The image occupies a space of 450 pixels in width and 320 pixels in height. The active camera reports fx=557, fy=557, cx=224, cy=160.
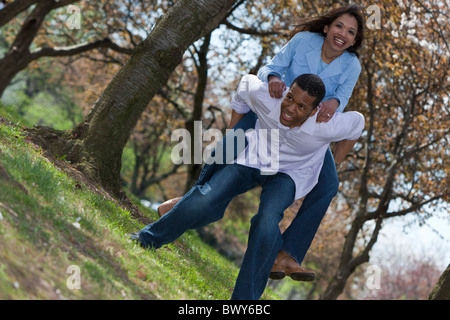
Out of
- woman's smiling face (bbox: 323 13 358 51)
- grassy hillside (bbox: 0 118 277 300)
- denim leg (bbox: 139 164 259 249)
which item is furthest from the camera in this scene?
woman's smiling face (bbox: 323 13 358 51)

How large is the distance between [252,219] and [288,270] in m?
0.88

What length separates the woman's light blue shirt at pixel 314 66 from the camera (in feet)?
17.5

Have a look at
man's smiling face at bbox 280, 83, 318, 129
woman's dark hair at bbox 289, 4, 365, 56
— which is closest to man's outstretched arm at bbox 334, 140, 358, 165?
man's smiling face at bbox 280, 83, 318, 129

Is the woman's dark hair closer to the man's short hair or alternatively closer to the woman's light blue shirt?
the woman's light blue shirt

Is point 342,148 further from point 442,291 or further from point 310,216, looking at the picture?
point 442,291

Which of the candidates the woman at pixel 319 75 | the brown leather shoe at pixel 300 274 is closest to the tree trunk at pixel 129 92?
the woman at pixel 319 75

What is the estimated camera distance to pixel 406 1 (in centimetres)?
1373

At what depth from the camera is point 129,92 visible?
785 centimetres

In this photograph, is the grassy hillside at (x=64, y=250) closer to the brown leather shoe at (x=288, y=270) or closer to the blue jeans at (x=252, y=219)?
the blue jeans at (x=252, y=219)

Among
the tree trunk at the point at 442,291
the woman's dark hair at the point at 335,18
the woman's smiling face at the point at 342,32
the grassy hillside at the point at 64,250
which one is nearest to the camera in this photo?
the grassy hillside at the point at 64,250

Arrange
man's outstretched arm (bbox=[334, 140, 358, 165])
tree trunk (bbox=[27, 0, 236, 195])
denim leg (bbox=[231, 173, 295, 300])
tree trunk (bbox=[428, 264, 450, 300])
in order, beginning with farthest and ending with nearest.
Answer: tree trunk (bbox=[428, 264, 450, 300]) → tree trunk (bbox=[27, 0, 236, 195]) → man's outstretched arm (bbox=[334, 140, 358, 165]) → denim leg (bbox=[231, 173, 295, 300])

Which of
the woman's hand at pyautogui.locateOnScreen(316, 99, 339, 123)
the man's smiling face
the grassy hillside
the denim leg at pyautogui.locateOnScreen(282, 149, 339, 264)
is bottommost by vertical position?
the grassy hillside

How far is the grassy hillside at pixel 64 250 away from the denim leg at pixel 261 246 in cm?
49

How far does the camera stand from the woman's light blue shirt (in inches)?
210
